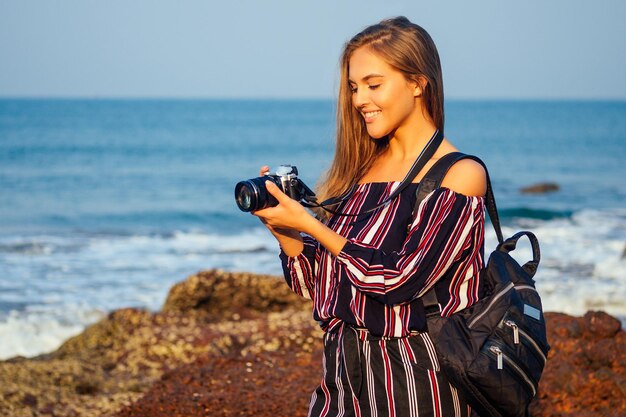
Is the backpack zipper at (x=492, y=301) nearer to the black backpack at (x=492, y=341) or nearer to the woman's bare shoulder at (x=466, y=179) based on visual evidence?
the black backpack at (x=492, y=341)

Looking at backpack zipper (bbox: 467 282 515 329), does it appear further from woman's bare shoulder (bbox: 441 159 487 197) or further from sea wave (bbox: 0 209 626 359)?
sea wave (bbox: 0 209 626 359)

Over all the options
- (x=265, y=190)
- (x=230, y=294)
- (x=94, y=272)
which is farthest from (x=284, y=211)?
(x=94, y=272)

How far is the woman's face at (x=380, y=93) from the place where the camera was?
285 centimetres

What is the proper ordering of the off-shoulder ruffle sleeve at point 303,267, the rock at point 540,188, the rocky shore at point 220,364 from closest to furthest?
the off-shoulder ruffle sleeve at point 303,267, the rocky shore at point 220,364, the rock at point 540,188

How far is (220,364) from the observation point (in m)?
5.65

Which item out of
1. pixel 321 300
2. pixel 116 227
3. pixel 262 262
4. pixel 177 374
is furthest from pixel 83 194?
pixel 321 300

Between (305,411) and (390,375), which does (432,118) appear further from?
(305,411)

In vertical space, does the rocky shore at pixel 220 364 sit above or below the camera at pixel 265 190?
below

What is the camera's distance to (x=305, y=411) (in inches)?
179

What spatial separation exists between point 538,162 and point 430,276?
141 ft

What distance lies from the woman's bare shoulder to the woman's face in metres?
0.30

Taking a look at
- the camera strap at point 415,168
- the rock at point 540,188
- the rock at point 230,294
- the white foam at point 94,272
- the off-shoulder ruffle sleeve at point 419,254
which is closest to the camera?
the off-shoulder ruffle sleeve at point 419,254

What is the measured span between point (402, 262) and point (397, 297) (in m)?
0.11

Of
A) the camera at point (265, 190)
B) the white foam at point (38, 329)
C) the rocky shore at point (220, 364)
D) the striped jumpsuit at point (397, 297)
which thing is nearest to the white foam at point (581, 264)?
the rocky shore at point (220, 364)
